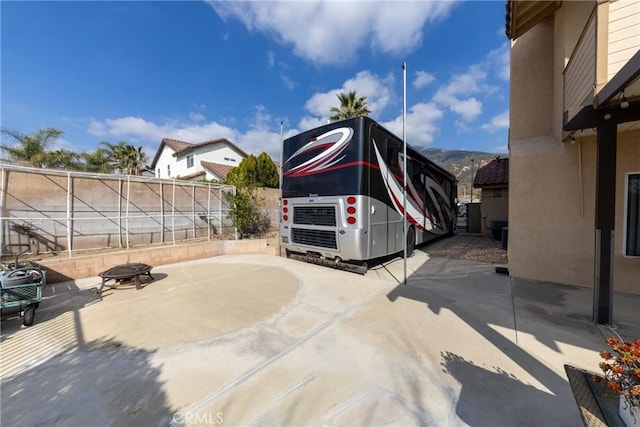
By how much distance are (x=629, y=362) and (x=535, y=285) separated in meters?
4.27

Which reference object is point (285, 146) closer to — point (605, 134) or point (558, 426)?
point (605, 134)

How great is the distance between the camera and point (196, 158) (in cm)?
2170

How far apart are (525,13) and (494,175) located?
7841mm

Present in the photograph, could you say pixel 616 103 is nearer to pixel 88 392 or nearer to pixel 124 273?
pixel 88 392

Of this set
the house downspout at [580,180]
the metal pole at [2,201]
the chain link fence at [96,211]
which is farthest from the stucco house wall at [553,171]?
the metal pole at [2,201]

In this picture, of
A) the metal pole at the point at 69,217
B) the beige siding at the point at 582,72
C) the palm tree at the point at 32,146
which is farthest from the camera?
the palm tree at the point at 32,146

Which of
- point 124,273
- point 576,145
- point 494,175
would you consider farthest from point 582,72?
point 494,175

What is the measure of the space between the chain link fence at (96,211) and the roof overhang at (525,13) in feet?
31.9

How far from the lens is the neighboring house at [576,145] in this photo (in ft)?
10.2

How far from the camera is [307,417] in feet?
5.85

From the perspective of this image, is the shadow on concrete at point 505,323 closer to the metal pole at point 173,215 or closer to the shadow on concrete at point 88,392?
the shadow on concrete at point 88,392

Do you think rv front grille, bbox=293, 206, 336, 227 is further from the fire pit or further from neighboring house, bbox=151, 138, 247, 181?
neighboring house, bbox=151, 138, 247, 181

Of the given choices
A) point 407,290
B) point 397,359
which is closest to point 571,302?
point 407,290

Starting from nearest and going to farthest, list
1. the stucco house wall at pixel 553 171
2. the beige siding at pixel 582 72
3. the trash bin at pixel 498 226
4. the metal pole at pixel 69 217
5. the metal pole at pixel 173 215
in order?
the beige siding at pixel 582 72 → the stucco house wall at pixel 553 171 → the metal pole at pixel 69 217 → the metal pole at pixel 173 215 → the trash bin at pixel 498 226
